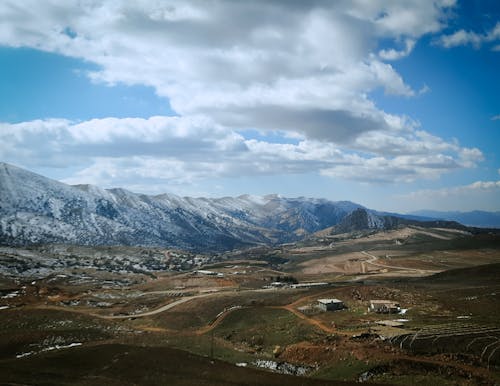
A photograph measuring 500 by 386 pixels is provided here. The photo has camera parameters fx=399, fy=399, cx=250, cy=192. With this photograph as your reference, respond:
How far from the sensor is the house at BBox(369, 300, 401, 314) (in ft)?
240

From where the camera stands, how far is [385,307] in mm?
74562

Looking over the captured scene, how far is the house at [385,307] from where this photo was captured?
7306 cm

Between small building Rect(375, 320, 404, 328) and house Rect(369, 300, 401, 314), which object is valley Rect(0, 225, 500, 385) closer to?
small building Rect(375, 320, 404, 328)

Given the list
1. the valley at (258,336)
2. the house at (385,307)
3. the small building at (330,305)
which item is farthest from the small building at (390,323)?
the small building at (330,305)

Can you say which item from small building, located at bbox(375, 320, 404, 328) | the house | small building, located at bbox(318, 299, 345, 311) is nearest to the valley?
small building, located at bbox(375, 320, 404, 328)

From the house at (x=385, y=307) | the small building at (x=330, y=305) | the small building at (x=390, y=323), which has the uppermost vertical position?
the small building at (x=390, y=323)

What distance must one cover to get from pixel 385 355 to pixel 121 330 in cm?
5116

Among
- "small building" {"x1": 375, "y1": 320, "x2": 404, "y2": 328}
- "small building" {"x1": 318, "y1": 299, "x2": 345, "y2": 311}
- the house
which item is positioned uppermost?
A: "small building" {"x1": 375, "y1": 320, "x2": 404, "y2": 328}

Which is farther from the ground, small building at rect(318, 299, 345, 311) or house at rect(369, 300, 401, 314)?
house at rect(369, 300, 401, 314)

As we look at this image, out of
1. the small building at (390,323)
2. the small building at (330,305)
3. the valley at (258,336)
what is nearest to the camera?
the valley at (258,336)

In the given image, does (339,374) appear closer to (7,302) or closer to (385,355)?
(385,355)

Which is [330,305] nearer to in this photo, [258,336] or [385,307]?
[385,307]

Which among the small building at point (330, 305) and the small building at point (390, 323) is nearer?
the small building at point (390, 323)

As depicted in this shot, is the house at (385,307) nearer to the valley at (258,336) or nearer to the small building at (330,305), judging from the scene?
the valley at (258,336)
